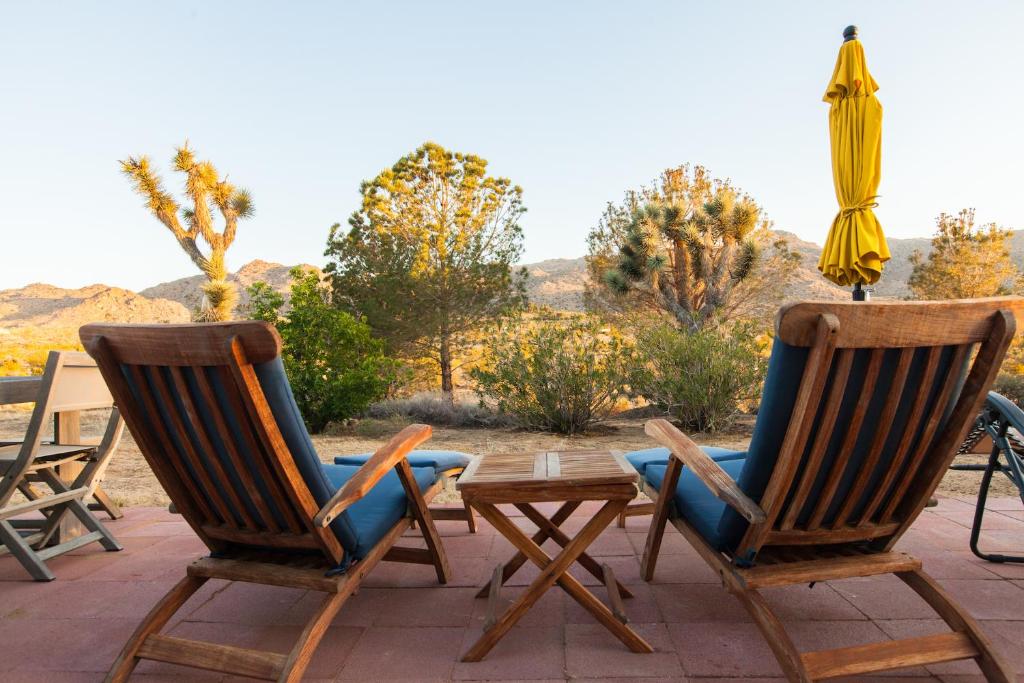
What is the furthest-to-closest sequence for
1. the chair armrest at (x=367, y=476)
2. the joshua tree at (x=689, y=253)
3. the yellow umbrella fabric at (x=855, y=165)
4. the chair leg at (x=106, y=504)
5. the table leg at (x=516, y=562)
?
1. the joshua tree at (x=689, y=253)
2. the yellow umbrella fabric at (x=855, y=165)
3. the chair leg at (x=106, y=504)
4. the table leg at (x=516, y=562)
5. the chair armrest at (x=367, y=476)

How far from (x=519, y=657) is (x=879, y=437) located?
1.15 m

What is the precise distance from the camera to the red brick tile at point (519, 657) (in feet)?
5.50

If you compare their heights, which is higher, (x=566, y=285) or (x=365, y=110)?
(x=365, y=110)

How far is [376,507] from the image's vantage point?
6.58 feet

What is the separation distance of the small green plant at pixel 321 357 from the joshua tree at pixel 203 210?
11992mm

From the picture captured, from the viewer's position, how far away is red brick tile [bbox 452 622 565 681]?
1678mm

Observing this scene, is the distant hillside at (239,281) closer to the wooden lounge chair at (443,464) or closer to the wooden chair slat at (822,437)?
the wooden lounge chair at (443,464)

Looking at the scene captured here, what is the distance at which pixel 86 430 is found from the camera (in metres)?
7.48

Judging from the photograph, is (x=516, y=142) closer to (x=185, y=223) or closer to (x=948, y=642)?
(x=185, y=223)

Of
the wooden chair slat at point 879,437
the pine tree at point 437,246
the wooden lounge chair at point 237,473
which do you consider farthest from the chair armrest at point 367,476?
the pine tree at point 437,246

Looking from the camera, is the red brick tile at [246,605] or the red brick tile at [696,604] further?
the red brick tile at [246,605]

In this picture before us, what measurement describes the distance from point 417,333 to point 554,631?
47.5 feet

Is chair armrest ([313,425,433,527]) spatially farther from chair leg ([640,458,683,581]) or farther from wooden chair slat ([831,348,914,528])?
wooden chair slat ([831,348,914,528])

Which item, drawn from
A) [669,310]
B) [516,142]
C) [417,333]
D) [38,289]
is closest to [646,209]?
[669,310]
